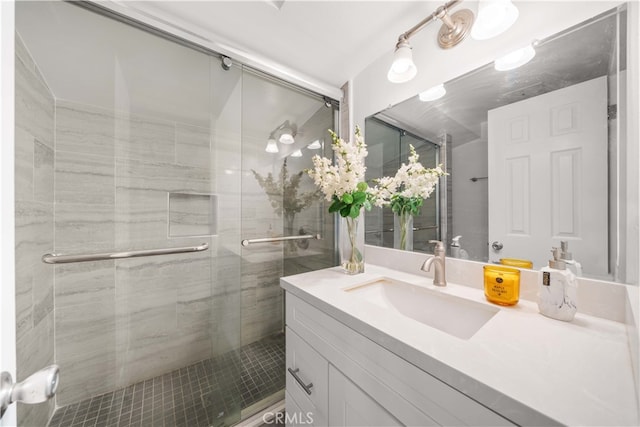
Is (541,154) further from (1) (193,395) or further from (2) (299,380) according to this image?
(1) (193,395)

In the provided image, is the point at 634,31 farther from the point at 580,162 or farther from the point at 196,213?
the point at 196,213

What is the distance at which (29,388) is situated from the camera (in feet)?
0.97

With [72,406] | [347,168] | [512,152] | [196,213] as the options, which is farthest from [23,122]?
[512,152]

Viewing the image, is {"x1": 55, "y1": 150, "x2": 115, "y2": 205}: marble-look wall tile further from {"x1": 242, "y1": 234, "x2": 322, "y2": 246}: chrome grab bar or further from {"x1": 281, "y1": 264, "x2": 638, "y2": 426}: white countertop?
{"x1": 281, "y1": 264, "x2": 638, "y2": 426}: white countertop

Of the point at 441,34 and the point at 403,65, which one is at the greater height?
the point at 441,34

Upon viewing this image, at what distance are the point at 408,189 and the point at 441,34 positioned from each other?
66 cm

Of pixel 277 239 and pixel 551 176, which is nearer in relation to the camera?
pixel 551 176

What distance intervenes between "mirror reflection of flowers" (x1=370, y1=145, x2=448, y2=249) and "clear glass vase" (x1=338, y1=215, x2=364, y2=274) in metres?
0.17

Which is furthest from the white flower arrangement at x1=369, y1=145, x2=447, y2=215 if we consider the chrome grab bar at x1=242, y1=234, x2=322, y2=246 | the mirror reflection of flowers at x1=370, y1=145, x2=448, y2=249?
the chrome grab bar at x1=242, y1=234, x2=322, y2=246

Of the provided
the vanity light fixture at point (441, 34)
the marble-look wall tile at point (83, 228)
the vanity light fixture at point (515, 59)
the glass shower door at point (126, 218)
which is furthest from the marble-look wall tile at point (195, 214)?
the vanity light fixture at point (515, 59)

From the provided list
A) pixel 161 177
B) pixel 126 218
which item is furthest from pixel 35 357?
pixel 161 177

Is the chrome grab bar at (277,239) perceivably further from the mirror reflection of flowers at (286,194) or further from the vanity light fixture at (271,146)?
the vanity light fixture at (271,146)

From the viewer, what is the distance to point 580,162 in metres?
0.64

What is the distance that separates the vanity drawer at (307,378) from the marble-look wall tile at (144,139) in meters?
1.21
